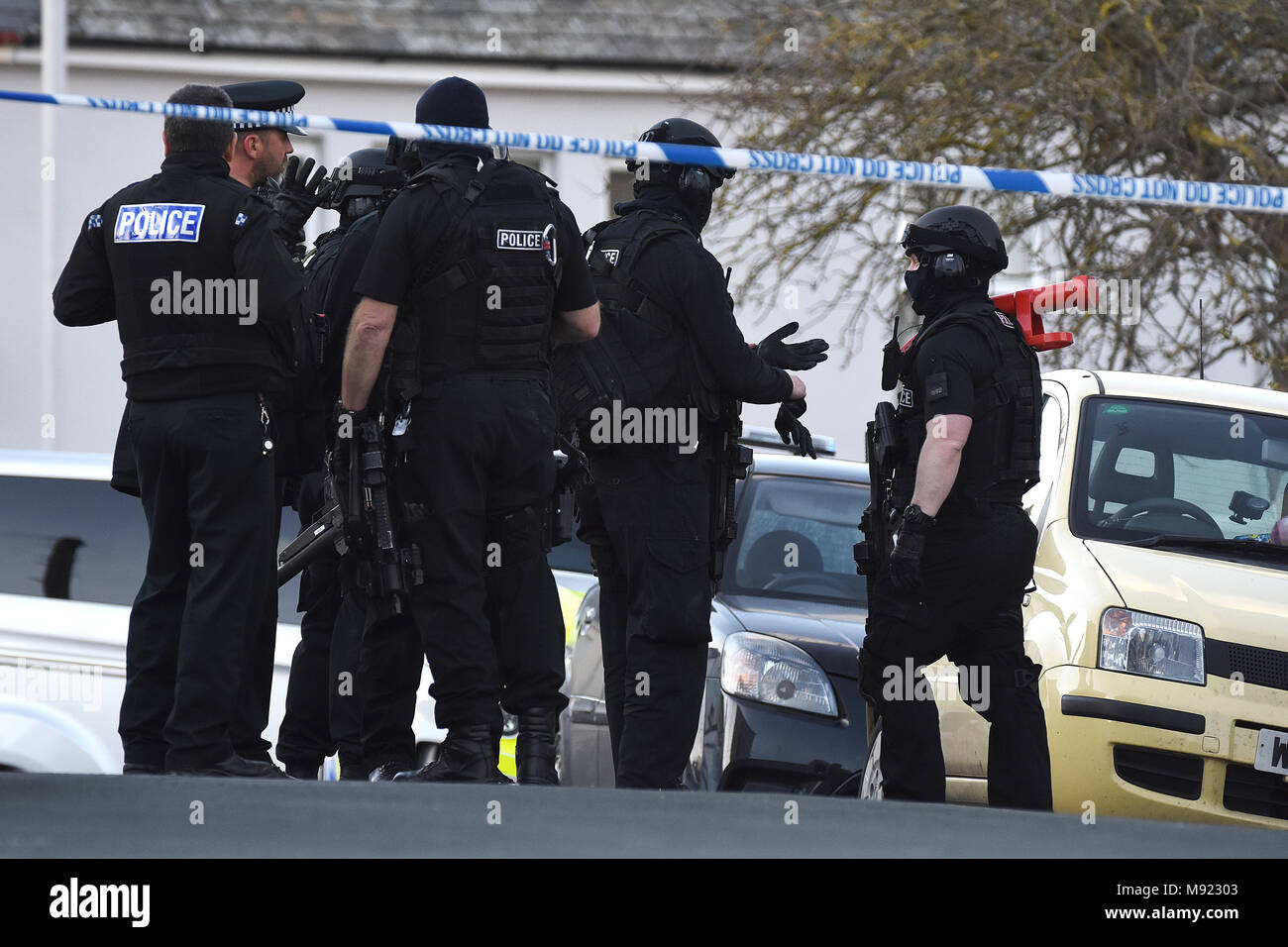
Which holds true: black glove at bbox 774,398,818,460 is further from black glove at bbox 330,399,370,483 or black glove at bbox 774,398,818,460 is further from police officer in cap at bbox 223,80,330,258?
police officer in cap at bbox 223,80,330,258

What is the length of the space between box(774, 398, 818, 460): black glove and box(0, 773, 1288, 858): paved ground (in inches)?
55.3

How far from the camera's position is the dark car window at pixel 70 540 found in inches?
257

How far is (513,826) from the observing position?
3621 millimetres

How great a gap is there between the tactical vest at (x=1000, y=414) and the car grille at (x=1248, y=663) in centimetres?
79

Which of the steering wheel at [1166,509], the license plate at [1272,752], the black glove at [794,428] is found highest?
the black glove at [794,428]

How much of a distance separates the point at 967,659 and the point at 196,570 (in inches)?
85.5

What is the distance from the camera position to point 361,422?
15.5ft

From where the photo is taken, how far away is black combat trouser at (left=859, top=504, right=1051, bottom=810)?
4.81 meters

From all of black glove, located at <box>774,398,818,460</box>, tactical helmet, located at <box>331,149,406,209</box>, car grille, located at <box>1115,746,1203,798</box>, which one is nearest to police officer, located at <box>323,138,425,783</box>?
tactical helmet, located at <box>331,149,406,209</box>

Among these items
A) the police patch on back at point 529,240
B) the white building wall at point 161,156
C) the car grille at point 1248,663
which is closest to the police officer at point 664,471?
the police patch on back at point 529,240

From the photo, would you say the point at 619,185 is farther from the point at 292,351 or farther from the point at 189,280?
the point at 189,280

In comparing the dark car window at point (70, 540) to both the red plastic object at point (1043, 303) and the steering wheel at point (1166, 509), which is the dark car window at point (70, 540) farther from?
the steering wheel at point (1166, 509)

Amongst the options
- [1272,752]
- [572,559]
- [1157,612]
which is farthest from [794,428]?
[572,559]
